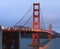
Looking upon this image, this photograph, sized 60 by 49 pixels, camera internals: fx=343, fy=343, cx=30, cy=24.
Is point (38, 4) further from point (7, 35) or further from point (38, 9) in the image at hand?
point (7, 35)

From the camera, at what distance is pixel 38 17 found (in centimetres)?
6275

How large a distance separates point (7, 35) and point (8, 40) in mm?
649

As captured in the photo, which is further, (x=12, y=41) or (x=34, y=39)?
(x=34, y=39)

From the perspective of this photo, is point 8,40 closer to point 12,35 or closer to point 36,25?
point 12,35

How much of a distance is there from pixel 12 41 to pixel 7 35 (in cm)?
136

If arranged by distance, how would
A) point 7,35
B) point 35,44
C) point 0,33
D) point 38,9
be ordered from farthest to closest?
point 38,9
point 35,44
point 7,35
point 0,33

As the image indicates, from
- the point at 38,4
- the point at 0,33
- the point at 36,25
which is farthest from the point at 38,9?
the point at 0,33

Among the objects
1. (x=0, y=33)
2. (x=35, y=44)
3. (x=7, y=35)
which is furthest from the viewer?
(x=35, y=44)

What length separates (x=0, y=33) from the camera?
2970 centimetres

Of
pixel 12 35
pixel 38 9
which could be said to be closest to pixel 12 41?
pixel 12 35

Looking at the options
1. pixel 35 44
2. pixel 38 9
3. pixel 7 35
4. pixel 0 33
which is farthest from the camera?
pixel 38 9

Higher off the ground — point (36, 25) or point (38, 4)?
point (38, 4)

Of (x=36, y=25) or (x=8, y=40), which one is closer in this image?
(x=8, y=40)

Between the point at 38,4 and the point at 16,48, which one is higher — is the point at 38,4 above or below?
above
